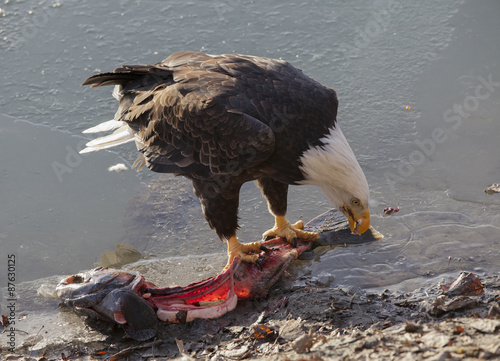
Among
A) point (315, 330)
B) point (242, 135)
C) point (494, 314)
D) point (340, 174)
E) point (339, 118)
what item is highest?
point (242, 135)

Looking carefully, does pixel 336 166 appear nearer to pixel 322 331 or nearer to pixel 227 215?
pixel 227 215

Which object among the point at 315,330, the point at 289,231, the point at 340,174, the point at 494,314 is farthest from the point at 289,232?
the point at 494,314

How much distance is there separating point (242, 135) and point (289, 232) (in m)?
1.04

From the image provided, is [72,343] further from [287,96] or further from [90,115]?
[90,115]

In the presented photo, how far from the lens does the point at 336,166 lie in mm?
3748

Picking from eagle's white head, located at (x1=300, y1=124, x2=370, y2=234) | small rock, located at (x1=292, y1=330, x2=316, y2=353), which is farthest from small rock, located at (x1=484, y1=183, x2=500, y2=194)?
small rock, located at (x1=292, y1=330, x2=316, y2=353)

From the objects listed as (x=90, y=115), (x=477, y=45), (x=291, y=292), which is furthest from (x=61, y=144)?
(x=477, y=45)

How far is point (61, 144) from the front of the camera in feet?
18.2

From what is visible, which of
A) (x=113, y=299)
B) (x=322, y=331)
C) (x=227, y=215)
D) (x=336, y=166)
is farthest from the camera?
(x=227, y=215)

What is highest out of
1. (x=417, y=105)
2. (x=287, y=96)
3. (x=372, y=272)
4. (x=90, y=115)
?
(x=287, y=96)

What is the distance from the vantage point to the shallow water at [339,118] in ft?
14.0

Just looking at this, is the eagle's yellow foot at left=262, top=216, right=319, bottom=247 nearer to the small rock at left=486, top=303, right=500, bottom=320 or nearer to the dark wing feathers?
the dark wing feathers

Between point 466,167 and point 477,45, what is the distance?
2232 mm

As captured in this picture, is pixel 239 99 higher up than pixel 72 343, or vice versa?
pixel 239 99
